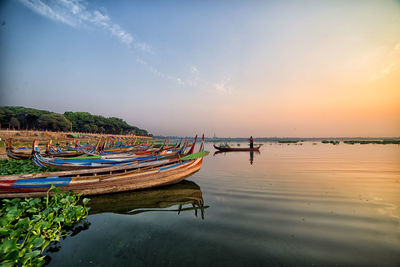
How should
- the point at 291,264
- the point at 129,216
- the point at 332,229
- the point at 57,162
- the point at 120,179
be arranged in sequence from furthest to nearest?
the point at 57,162 < the point at 120,179 < the point at 129,216 < the point at 332,229 < the point at 291,264

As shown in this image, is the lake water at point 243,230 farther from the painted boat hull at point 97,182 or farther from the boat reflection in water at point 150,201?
the painted boat hull at point 97,182

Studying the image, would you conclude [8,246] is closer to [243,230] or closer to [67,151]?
[243,230]

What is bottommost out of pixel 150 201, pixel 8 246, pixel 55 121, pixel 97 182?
pixel 150 201

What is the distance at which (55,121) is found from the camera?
162ft

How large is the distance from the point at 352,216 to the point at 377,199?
7.28ft

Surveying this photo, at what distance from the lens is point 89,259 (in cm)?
293

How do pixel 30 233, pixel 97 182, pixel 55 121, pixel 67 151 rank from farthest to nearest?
pixel 55 121 < pixel 67 151 < pixel 97 182 < pixel 30 233

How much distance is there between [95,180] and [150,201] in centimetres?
237

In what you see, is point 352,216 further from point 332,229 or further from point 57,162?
point 57,162

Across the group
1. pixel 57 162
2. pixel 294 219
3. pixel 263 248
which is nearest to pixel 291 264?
pixel 263 248

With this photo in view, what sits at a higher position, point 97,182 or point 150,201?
point 97,182

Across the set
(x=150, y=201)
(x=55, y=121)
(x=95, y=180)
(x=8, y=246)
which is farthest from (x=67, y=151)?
(x=55, y=121)

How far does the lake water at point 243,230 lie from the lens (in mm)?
2861

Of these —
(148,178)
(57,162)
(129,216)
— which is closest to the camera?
(129,216)
